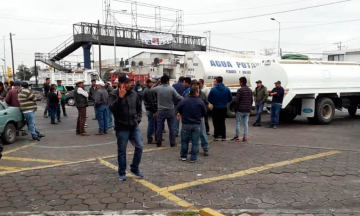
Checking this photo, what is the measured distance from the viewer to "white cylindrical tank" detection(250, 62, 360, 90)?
37.1ft

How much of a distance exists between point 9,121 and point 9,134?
35 centimetres

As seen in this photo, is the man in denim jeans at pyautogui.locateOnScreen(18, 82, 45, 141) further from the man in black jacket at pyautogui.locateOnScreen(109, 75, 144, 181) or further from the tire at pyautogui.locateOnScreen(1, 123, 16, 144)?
the man in black jacket at pyautogui.locateOnScreen(109, 75, 144, 181)

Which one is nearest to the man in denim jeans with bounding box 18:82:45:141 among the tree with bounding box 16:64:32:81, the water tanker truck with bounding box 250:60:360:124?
the water tanker truck with bounding box 250:60:360:124

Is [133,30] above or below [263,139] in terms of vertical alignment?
above

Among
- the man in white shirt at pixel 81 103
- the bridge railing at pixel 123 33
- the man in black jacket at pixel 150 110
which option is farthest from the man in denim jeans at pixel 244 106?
the bridge railing at pixel 123 33

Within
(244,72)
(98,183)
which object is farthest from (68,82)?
(98,183)

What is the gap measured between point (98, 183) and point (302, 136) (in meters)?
6.56

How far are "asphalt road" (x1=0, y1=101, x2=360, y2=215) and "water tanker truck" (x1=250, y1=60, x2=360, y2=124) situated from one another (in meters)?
3.11

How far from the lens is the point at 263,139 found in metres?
9.04

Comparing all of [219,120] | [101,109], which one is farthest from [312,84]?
[101,109]

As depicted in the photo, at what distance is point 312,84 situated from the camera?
11.6 meters

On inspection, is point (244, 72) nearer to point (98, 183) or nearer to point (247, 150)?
point (247, 150)

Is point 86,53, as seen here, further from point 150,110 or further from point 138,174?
point 138,174

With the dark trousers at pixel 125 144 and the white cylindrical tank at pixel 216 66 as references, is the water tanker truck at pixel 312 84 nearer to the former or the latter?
the white cylindrical tank at pixel 216 66
